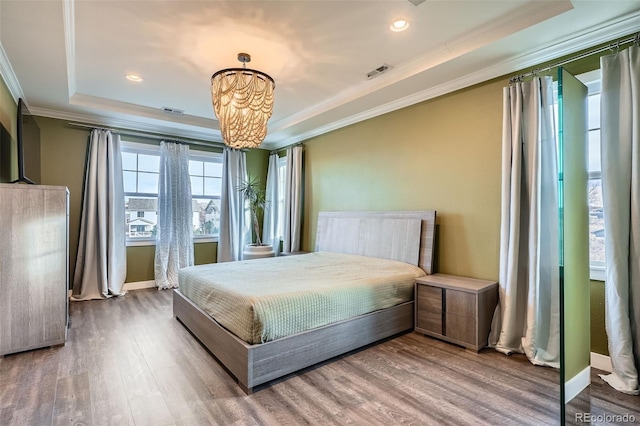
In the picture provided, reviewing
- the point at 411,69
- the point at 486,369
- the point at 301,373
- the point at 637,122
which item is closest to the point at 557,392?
the point at 486,369

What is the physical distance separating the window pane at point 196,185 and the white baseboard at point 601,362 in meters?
5.46

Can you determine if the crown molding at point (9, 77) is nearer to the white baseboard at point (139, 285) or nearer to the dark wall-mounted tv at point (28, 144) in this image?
the dark wall-mounted tv at point (28, 144)

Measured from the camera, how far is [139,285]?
194 inches

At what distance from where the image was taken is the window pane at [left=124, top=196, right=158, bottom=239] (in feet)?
16.2

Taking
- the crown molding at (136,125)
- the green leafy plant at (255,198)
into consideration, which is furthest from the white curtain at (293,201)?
the crown molding at (136,125)

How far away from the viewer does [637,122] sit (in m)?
2.08

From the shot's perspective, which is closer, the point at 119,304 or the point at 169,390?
the point at 169,390

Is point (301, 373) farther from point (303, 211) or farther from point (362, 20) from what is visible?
point (303, 211)

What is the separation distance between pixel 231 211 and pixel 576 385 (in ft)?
16.2

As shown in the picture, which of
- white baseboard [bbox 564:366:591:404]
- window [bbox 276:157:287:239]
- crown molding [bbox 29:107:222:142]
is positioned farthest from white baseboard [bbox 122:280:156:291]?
white baseboard [bbox 564:366:591:404]

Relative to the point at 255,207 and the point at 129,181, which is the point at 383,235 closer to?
the point at 255,207

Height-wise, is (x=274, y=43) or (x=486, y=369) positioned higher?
(x=274, y=43)

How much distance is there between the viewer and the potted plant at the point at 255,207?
5207 millimetres

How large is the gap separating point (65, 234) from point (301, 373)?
8.16 ft
